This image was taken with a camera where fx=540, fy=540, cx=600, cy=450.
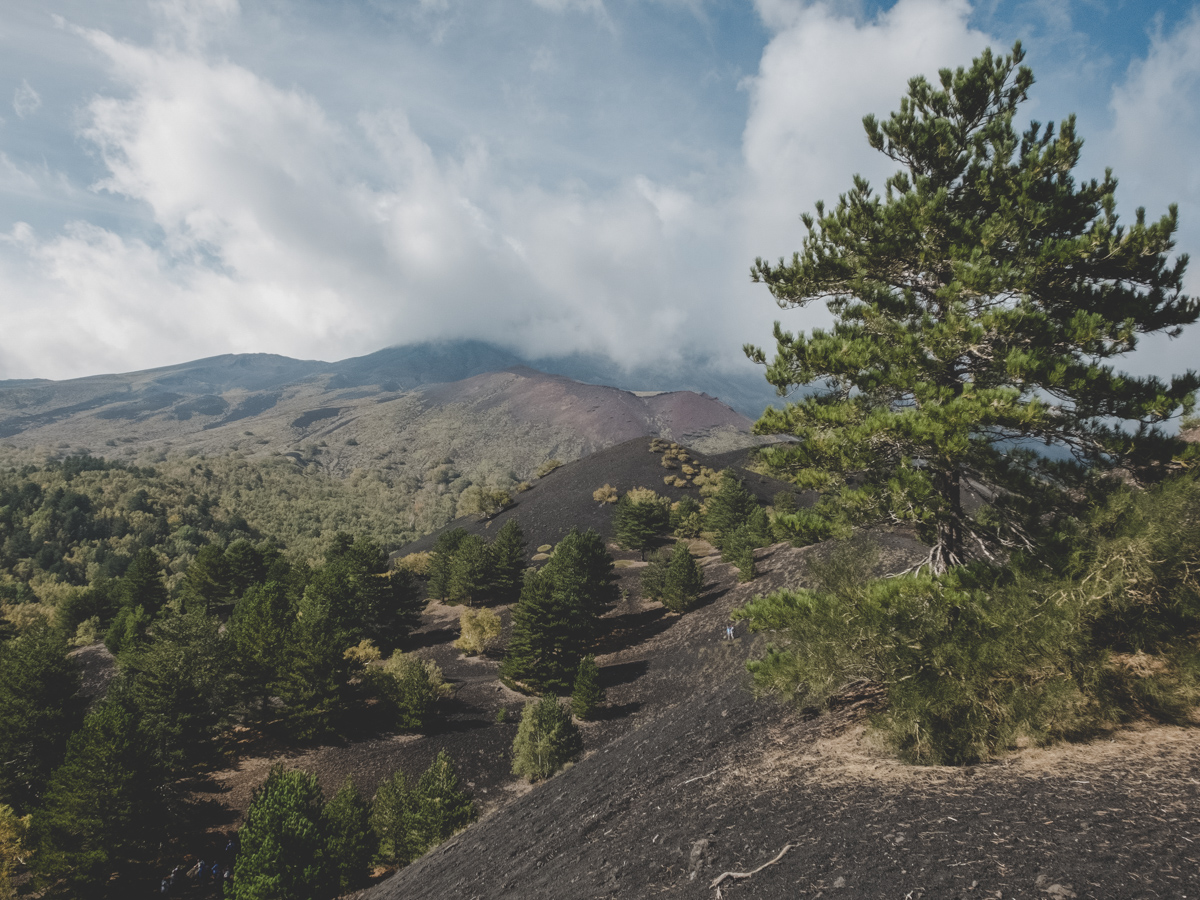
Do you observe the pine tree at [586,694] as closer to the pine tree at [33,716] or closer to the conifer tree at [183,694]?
the conifer tree at [183,694]

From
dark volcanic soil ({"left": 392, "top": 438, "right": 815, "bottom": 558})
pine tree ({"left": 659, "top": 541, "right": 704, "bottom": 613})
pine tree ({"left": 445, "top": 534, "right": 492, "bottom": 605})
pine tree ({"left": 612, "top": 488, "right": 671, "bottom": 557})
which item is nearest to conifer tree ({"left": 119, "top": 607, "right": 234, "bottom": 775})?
pine tree ({"left": 445, "top": 534, "right": 492, "bottom": 605})

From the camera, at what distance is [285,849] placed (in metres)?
13.6

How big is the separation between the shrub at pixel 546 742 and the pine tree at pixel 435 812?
150 inches

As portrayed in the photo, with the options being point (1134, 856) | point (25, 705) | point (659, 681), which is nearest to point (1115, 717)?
point (1134, 856)

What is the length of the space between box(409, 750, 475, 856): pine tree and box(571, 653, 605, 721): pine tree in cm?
892

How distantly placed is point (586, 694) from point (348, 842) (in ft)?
39.0

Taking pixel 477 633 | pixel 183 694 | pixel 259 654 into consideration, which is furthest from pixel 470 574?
pixel 183 694

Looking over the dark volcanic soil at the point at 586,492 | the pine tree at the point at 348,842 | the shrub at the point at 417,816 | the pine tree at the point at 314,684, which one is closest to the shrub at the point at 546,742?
the shrub at the point at 417,816

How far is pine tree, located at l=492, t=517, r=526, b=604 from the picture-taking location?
4603 centimetres

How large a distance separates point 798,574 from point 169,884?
2968 cm

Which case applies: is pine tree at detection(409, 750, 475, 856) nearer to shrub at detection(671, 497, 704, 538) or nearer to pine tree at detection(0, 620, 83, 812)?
pine tree at detection(0, 620, 83, 812)

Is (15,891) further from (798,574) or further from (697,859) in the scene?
(798,574)

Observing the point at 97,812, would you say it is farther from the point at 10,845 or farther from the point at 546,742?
the point at 546,742

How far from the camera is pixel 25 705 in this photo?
2262cm
